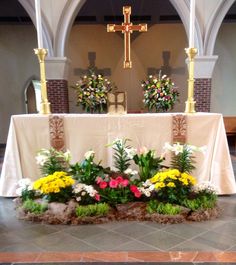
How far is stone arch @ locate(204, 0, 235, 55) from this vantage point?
5602 mm

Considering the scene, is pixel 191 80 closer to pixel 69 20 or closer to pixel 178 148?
pixel 178 148

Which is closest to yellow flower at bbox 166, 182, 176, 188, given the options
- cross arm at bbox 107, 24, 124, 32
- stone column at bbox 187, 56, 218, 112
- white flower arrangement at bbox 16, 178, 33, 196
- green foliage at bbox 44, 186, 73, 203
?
green foliage at bbox 44, 186, 73, 203

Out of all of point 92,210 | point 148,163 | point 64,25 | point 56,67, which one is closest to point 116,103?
point 148,163

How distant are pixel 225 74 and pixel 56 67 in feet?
16.9

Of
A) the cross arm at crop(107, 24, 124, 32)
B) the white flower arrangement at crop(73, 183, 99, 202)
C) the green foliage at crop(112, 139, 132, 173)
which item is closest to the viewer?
the white flower arrangement at crop(73, 183, 99, 202)

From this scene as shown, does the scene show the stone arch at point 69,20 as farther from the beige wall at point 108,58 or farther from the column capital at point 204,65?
the beige wall at point 108,58

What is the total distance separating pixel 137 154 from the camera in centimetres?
321

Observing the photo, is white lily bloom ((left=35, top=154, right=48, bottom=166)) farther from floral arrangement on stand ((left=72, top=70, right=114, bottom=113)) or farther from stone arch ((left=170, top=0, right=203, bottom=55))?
stone arch ((left=170, top=0, right=203, bottom=55))

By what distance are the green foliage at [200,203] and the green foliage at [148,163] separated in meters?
0.49

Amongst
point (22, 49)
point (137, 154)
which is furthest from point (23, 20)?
point (137, 154)

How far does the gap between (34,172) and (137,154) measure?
133 centimetres

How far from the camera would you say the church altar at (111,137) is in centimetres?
319

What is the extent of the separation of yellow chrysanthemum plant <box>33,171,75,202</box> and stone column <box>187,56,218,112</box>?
13.6 feet

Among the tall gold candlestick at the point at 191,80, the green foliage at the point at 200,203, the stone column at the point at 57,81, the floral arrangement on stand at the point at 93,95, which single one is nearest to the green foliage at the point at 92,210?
the green foliage at the point at 200,203
